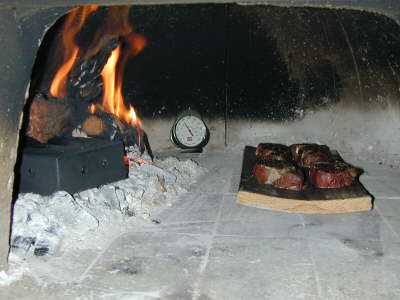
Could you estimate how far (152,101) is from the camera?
4684 mm

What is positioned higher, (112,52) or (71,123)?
(112,52)

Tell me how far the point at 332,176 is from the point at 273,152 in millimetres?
596

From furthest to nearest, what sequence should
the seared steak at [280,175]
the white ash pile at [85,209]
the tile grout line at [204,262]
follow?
the seared steak at [280,175] < the white ash pile at [85,209] < the tile grout line at [204,262]

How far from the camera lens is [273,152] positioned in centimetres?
373

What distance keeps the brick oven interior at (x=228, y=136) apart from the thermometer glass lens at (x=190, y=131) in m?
0.13

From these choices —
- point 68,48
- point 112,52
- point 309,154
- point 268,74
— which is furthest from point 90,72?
point 309,154

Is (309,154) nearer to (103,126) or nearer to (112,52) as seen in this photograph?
(103,126)

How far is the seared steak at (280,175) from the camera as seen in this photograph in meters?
3.22

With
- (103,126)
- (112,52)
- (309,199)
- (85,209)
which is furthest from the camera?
(112,52)

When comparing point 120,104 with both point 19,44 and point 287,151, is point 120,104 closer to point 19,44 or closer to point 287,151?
point 287,151

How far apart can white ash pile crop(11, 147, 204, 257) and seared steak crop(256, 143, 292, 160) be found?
58 cm

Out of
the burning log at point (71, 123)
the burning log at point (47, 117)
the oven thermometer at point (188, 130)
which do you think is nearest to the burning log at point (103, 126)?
the burning log at point (71, 123)

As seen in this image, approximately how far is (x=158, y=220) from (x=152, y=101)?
74.5 inches

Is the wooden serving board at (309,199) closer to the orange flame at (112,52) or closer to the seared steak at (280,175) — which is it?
the seared steak at (280,175)
